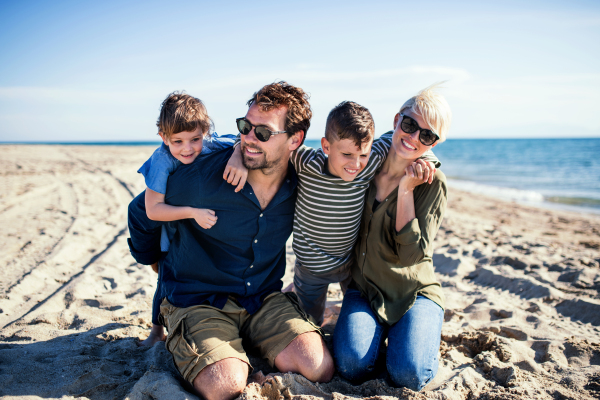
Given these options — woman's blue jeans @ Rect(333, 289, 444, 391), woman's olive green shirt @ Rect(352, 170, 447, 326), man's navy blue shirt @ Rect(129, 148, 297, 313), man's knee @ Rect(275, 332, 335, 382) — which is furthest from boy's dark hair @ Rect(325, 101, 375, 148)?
man's knee @ Rect(275, 332, 335, 382)

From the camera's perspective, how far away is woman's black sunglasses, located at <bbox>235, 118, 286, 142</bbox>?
285cm

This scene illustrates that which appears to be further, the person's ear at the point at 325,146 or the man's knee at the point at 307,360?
the person's ear at the point at 325,146

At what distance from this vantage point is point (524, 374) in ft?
8.72

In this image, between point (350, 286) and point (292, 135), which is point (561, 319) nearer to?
point (350, 286)

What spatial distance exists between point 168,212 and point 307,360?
145cm

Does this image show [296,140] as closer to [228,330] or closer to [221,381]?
[228,330]

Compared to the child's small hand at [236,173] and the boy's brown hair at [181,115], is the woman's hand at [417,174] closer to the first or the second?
the child's small hand at [236,173]

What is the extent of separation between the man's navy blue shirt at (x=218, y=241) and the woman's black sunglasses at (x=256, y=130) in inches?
12.1

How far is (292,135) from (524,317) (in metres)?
2.91

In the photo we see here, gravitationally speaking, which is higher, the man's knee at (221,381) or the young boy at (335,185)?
the young boy at (335,185)

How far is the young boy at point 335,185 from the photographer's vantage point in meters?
2.82

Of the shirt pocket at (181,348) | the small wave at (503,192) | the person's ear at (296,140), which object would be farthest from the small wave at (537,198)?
the shirt pocket at (181,348)

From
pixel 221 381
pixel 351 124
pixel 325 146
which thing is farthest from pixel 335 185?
pixel 221 381

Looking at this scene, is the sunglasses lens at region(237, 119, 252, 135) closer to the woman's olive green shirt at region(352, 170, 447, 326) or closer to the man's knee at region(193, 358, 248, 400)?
the woman's olive green shirt at region(352, 170, 447, 326)
